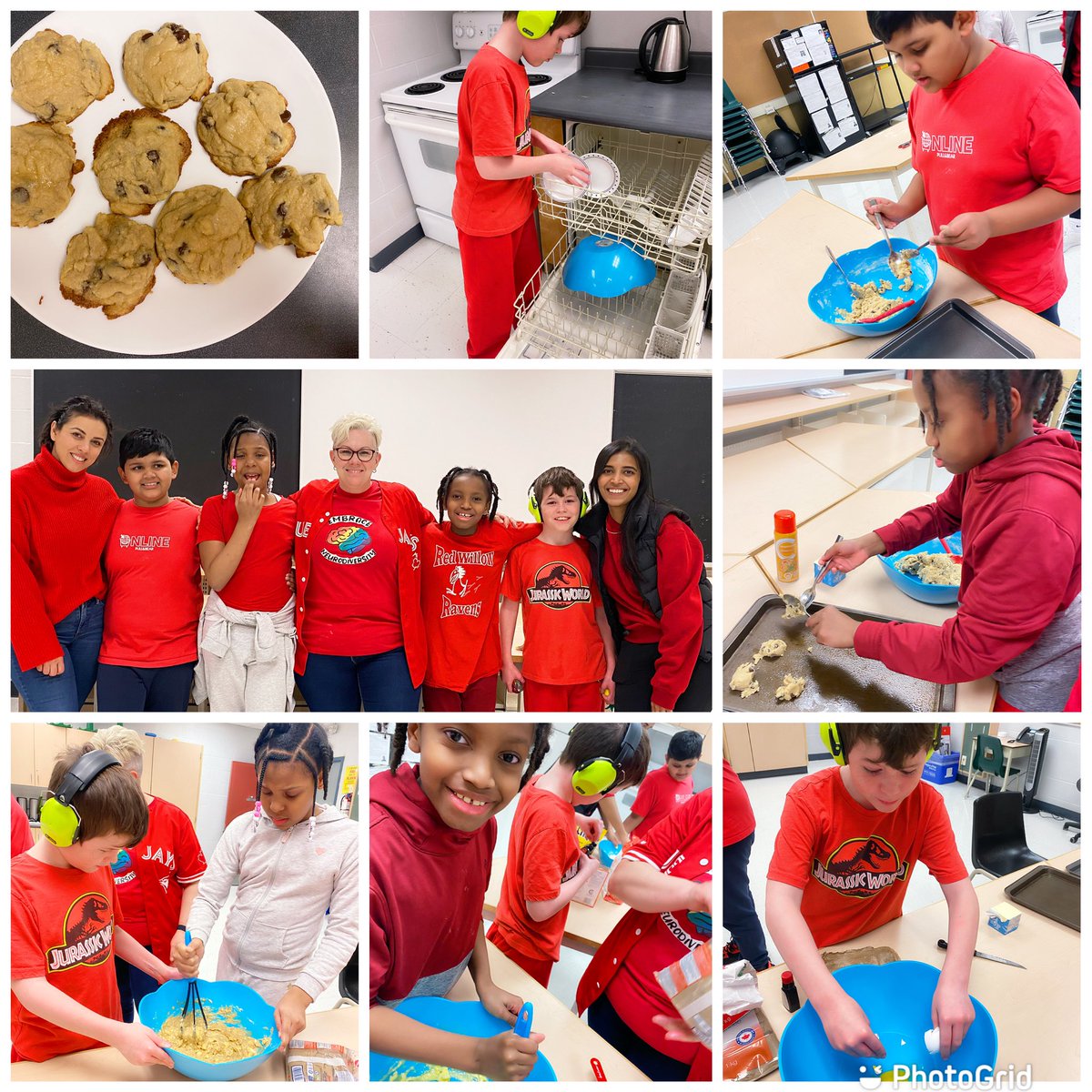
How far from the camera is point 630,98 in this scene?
1.82m

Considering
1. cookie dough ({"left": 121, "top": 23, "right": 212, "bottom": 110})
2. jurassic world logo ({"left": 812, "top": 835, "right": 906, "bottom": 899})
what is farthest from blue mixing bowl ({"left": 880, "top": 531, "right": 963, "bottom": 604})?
cookie dough ({"left": 121, "top": 23, "right": 212, "bottom": 110})

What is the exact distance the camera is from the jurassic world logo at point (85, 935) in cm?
143

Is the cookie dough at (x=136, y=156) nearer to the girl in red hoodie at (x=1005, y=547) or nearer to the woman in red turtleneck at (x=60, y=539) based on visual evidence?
the woman in red turtleneck at (x=60, y=539)

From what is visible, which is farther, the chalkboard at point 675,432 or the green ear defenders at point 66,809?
the chalkboard at point 675,432

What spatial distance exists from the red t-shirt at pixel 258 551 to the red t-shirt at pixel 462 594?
0.29 m

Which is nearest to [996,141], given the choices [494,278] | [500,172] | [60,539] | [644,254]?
[644,254]

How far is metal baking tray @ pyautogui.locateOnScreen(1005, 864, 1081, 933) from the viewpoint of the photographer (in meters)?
1.53

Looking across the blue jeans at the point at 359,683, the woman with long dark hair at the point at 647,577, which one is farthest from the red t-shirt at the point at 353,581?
the woman with long dark hair at the point at 647,577

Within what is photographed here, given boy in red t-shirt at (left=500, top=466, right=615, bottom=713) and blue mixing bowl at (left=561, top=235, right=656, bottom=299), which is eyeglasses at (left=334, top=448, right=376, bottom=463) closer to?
boy in red t-shirt at (left=500, top=466, right=615, bottom=713)

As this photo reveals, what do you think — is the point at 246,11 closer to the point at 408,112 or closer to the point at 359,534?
the point at 408,112

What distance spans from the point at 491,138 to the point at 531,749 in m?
1.29

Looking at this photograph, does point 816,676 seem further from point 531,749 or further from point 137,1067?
point 137,1067

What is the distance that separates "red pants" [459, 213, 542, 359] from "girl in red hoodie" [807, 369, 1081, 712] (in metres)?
1.00

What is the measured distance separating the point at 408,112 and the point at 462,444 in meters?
0.94
